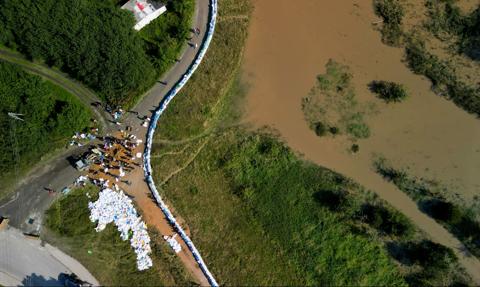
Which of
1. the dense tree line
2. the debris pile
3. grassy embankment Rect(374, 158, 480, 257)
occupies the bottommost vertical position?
grassy embankment Rect(374, 158, 480, 257)

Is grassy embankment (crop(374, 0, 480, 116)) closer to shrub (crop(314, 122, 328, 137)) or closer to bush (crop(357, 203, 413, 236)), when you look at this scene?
shrub (crop(314, 122, 328, 137))

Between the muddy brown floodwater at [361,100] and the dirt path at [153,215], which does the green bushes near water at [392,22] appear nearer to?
the muddy brown floodwater at [361,100]

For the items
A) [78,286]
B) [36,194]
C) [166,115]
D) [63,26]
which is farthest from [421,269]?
[63,26]

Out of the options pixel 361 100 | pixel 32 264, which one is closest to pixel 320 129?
pixel 361 100

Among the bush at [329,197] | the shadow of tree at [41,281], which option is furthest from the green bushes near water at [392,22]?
the shadow of tree at [41,281]

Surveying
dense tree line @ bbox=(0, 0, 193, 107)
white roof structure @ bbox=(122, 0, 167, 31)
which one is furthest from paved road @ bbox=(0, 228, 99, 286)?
white roof structure @ bbox=(122, 0, 167, 31)

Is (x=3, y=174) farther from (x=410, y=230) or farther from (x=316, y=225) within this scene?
(x=410, y=230)

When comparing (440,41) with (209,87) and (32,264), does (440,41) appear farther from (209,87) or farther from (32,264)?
(32,264)
